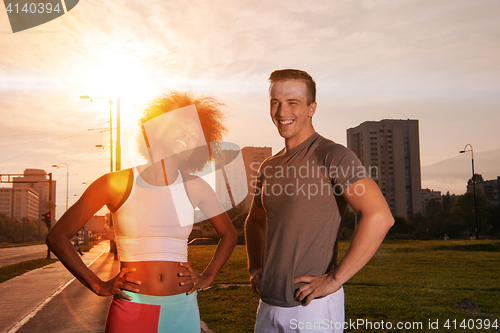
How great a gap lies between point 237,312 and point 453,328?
3731 millimetres

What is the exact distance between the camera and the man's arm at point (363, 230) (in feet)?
7.12

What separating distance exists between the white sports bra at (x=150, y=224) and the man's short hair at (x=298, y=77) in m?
1.05

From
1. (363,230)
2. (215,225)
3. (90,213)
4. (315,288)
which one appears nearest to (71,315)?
(215,225)

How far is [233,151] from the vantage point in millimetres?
4055

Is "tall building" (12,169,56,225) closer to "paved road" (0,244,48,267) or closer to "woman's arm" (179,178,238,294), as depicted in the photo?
"paved road" (0,244,48,267)

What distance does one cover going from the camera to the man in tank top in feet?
7.23

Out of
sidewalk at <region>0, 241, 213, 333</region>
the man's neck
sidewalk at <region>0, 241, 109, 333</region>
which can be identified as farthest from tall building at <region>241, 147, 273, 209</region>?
sidewalk at <region>0, 241, 109, 333</region>

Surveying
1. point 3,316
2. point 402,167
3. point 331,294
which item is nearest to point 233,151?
point 331,294

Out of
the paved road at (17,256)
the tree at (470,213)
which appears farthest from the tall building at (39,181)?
the tree at (470,213)

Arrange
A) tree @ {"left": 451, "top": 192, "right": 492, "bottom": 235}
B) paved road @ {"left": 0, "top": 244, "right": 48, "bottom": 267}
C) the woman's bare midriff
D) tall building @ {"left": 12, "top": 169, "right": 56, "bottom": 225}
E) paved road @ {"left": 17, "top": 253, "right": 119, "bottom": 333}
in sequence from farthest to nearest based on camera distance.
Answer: tree @ {"left": 451, "top": 192, "right": 492, "bottom": 235} < tall building @ {"left": 12, "top": 169, "right": 56, "bottom": 225} < paved road @ {"left": 0, "top": 244, "right": 48, "bottom": 267} < paved road @ {"left": 17, "top": 253, "right": 119, "bottom": 333} < the woman's bare midriff

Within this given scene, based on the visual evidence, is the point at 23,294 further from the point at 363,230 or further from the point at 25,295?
the point at 363,230

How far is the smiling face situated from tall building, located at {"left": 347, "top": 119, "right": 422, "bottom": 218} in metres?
83.6

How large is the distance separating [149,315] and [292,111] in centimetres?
154

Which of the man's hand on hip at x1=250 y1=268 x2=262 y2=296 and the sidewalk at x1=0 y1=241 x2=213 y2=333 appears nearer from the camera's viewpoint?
the man's hand on hip at x1=250 y1=268 x2=262 y2=296
